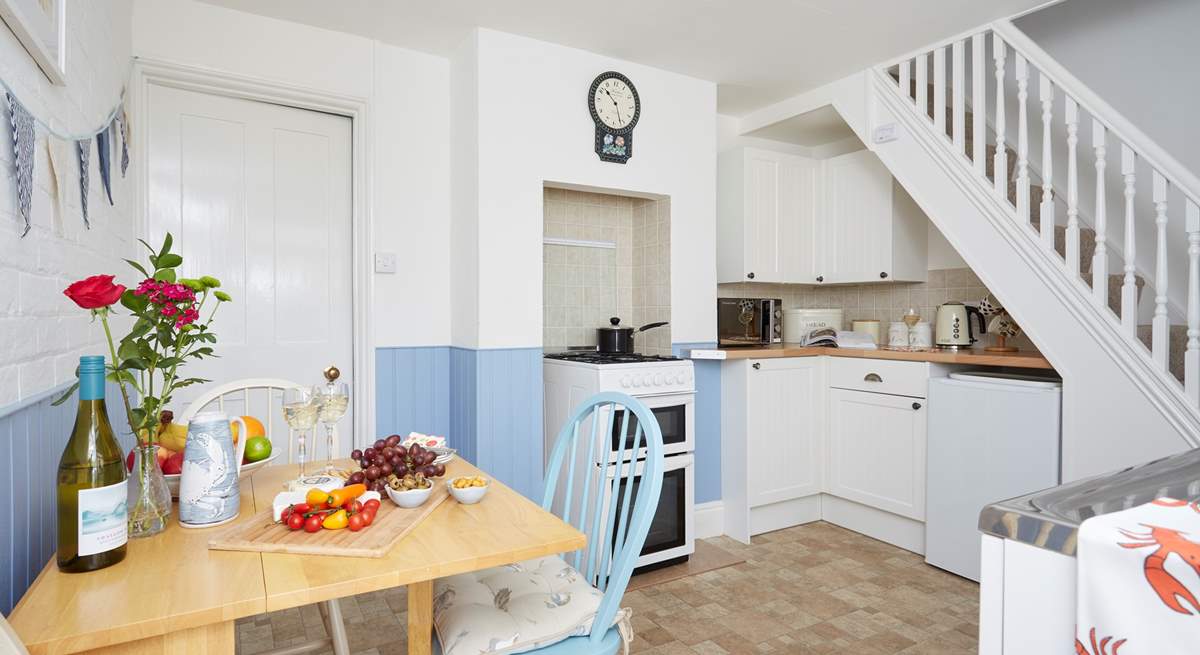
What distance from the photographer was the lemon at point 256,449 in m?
1.43

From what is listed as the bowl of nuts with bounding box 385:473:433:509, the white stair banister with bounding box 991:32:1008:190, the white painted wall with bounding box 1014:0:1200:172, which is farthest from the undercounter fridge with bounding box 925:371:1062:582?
the bowl of nuts with bounding box 385:473:433:509

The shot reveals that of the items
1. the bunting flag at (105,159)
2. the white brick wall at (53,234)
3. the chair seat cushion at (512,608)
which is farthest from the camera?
the bunting flag at (105,159)

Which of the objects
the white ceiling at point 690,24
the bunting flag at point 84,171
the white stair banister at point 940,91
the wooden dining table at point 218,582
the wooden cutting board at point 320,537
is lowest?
the wooden dining table at point 218,582

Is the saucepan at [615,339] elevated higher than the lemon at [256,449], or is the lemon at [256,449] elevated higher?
the saucepan at [615,339]

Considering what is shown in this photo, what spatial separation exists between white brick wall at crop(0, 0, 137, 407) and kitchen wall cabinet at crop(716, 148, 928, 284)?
2942 mm

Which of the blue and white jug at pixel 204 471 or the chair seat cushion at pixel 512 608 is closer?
the blue and white jug at pixel 204 471

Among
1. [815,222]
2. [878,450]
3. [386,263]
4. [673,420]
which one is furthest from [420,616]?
[815,222]

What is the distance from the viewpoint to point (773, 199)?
3.89 metres

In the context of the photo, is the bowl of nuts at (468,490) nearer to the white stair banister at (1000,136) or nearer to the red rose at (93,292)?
the red rose at (93,292)

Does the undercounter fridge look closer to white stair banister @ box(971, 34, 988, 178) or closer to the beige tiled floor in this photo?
the beige tiled floor

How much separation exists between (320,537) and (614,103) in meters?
2.69

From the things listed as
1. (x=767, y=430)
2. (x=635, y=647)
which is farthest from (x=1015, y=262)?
(x=635, y=647)

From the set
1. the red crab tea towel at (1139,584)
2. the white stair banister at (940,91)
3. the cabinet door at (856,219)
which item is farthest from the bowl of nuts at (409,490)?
the cabinet door at (856,219)

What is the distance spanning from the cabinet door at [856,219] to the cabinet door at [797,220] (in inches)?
2.9
